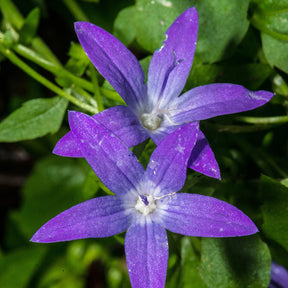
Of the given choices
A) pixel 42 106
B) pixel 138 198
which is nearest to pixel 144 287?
pixel 138 198

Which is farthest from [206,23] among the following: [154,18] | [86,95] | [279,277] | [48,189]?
[48,189]

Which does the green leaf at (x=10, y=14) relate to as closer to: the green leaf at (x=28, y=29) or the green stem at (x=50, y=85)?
the green leaf at (x=28, y=29)

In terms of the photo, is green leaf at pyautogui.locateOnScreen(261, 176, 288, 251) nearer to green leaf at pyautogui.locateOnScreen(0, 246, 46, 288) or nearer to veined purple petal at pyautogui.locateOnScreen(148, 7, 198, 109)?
veined purple petal at pyautogui.locateOnScreen(148, 7, 198, 109)

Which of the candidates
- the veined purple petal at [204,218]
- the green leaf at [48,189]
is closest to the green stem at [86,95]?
the veined purple petal at [204,218]

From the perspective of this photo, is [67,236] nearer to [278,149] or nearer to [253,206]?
[253,206]

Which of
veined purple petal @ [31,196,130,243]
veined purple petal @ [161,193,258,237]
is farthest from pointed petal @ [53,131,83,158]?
veined purple petal @ [161,193,258,237]

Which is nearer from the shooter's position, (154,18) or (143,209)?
(143,209)

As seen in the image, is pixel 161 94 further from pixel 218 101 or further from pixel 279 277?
pixel 279 277
